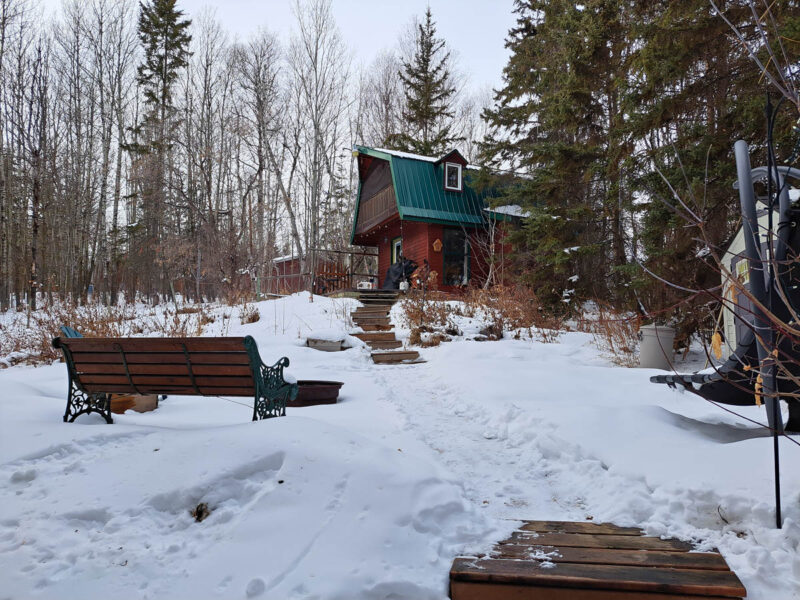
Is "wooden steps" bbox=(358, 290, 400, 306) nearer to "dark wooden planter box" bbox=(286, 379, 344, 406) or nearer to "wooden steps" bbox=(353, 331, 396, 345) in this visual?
"wooden steps" bbox=(353, 331, 396, 345)

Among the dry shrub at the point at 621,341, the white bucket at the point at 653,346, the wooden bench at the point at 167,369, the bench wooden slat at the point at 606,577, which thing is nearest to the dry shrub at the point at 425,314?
the dry shrub at the point at 621,341

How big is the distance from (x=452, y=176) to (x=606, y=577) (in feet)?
55.8

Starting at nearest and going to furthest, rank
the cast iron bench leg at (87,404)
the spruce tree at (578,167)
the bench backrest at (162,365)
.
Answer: the bench backrest at (162,365)
the cast iron bench leg at (87,404)
the spruce tree at (578,167)

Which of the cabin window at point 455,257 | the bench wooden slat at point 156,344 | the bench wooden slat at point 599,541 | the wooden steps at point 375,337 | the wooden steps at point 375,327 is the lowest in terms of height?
the bench wooden slat at point 599,541

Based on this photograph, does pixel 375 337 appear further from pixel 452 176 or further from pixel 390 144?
pixel 390 144

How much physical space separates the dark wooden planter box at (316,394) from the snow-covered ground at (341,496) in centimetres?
106

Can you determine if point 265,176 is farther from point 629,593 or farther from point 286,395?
point 629,593

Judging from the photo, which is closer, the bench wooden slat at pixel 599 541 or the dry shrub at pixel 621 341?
the bench wooden slat at pixel 599 541

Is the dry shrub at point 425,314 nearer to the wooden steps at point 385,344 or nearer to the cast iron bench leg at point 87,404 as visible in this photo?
the wooden steps at point 385,344

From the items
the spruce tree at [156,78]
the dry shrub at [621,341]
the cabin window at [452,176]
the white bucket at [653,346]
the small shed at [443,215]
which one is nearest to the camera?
the white bucket at [653,346]

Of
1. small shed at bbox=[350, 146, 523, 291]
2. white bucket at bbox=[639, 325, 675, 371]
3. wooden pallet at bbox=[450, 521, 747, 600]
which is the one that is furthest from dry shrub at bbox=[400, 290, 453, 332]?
wooden pallet at bbox=[450, 521, 747, 600]

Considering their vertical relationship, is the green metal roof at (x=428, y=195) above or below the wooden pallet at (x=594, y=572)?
above

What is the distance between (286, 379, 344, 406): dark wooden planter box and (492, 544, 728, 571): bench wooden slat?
3670 mm

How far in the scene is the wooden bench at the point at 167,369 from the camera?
361cm
